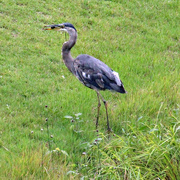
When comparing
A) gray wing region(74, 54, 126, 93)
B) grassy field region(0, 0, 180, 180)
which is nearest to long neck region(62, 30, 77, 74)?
gray wing region(74, 54, 126, 93)

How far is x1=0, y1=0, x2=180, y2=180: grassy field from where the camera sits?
4605 mm

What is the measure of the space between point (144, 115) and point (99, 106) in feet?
2.90

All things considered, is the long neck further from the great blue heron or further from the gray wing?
the gray wing

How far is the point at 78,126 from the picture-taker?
19.9ft

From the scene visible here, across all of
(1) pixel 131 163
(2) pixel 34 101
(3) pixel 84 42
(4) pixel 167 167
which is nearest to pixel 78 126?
(2) pixel 34 101

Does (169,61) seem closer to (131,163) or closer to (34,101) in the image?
(34,101)

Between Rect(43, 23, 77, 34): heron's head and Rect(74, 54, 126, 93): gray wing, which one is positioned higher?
Rect(43, 23, 77, 34): heron's head

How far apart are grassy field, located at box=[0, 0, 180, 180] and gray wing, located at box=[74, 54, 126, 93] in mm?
531

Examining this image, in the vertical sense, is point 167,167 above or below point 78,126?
above

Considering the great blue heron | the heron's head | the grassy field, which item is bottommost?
the grassy field

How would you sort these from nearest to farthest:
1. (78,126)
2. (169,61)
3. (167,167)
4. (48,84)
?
(167,167) → (78,126) → (48,84) → (169,61)

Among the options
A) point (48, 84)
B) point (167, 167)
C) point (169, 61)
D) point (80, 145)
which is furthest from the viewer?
point (169, 61)

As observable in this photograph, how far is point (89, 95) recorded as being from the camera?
727 cm

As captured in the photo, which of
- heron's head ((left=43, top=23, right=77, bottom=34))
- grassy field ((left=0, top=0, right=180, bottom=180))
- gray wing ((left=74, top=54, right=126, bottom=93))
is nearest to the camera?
grassy field ((left=0, top=0, right=180, bottom=180))
